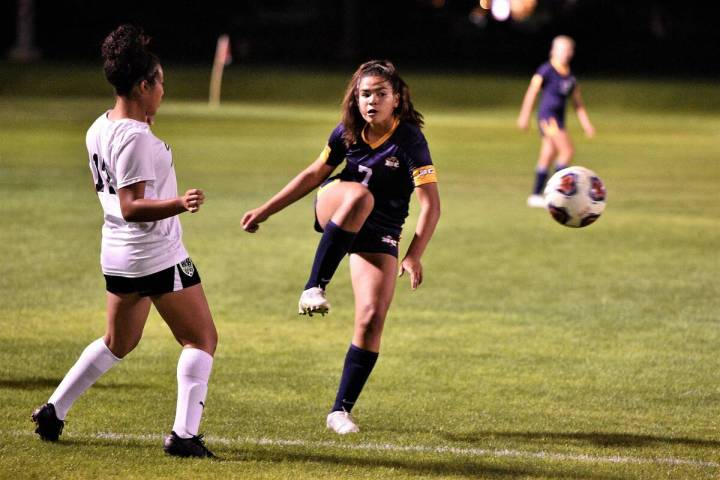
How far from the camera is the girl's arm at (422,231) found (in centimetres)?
624

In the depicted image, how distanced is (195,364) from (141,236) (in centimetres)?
65

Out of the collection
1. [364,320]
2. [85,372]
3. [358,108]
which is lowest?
[85,372]

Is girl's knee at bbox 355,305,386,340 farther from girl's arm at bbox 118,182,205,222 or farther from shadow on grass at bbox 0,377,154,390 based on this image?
shadow on grass at bbox 0,377,154,390

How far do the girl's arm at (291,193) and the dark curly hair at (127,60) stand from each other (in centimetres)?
107

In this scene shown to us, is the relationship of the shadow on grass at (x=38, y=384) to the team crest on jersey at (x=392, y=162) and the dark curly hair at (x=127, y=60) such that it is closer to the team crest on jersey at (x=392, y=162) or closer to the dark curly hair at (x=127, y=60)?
the team crest on jersey at (x=392, y=162)

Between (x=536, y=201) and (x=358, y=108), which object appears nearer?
(x=358, y=108)

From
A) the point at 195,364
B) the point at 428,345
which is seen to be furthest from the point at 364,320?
the point at 428,345

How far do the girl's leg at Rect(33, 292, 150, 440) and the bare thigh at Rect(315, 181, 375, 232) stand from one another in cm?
107

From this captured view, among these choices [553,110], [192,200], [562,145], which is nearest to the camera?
[192,200]

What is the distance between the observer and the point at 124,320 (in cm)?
589

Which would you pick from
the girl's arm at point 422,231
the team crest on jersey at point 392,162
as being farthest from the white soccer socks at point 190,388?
the team crest on jersey at point 392,162

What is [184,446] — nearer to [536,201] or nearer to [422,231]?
[422,231]

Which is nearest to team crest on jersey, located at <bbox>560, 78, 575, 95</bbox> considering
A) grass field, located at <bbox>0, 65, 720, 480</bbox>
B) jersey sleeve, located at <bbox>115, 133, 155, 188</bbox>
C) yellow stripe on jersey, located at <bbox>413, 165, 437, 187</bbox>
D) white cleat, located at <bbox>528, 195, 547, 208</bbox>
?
white cleat, located at <bbox>528, 195, 547, 208</bbox>

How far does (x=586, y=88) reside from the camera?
49125 mm
